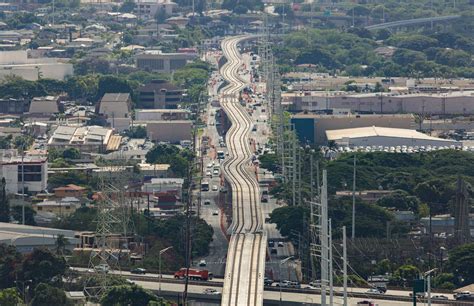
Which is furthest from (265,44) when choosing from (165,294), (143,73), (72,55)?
(165,294)

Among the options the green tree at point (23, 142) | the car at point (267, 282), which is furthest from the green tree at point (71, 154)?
the car at point (267, 282)

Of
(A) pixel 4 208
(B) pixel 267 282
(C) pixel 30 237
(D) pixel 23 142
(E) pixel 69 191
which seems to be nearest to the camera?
(B) pixel 267 282

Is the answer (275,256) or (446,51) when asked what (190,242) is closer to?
(275,256)

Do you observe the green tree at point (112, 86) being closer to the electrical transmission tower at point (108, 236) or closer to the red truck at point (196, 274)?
the electrical transmission tower at point (108, 236)

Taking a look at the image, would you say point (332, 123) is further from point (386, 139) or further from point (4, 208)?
point (4, 208)

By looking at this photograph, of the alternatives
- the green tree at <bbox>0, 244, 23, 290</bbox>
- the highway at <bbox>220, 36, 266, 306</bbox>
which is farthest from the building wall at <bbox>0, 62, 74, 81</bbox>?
the green tree at <bbox>0, 244, 23, 290</bbox>

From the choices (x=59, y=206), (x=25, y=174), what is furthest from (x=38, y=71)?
(x=59, y=206)
